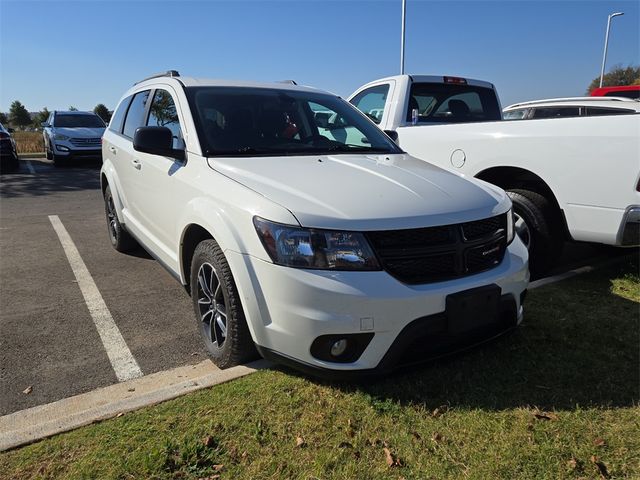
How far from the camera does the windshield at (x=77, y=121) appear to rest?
15290 mm

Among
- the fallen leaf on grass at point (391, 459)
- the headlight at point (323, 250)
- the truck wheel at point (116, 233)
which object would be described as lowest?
the fallen leaf on grass at point (391, 459)

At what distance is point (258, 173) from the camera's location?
2842 mm

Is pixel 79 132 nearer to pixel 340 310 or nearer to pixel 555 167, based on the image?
pixel 555 167

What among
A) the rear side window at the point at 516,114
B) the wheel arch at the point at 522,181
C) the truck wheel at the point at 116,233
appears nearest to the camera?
the wheel arch at the point at 522,181

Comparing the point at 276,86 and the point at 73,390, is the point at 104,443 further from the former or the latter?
the point at 276,86

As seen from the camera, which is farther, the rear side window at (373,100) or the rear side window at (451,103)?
the rear side window at (373,100)

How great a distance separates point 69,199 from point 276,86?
22.4 ft

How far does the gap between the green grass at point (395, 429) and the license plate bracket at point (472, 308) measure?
416 mm

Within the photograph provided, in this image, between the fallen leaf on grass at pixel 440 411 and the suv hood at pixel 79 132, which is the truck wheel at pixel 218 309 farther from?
the suv hood at pixel 79 132

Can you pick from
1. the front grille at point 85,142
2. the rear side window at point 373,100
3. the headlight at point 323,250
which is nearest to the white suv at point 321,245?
the headlight at point 323,250

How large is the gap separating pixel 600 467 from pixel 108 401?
2.43m

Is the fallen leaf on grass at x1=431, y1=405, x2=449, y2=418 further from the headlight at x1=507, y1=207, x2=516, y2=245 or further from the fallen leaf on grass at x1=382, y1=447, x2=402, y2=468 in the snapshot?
the headlight at x1=507, y1=207, x2=516, y2=245

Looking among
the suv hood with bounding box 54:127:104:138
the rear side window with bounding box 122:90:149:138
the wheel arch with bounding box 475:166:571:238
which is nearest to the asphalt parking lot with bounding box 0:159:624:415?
the wheel arch with bounding box 475:166:571:238

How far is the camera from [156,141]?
3250 mm
